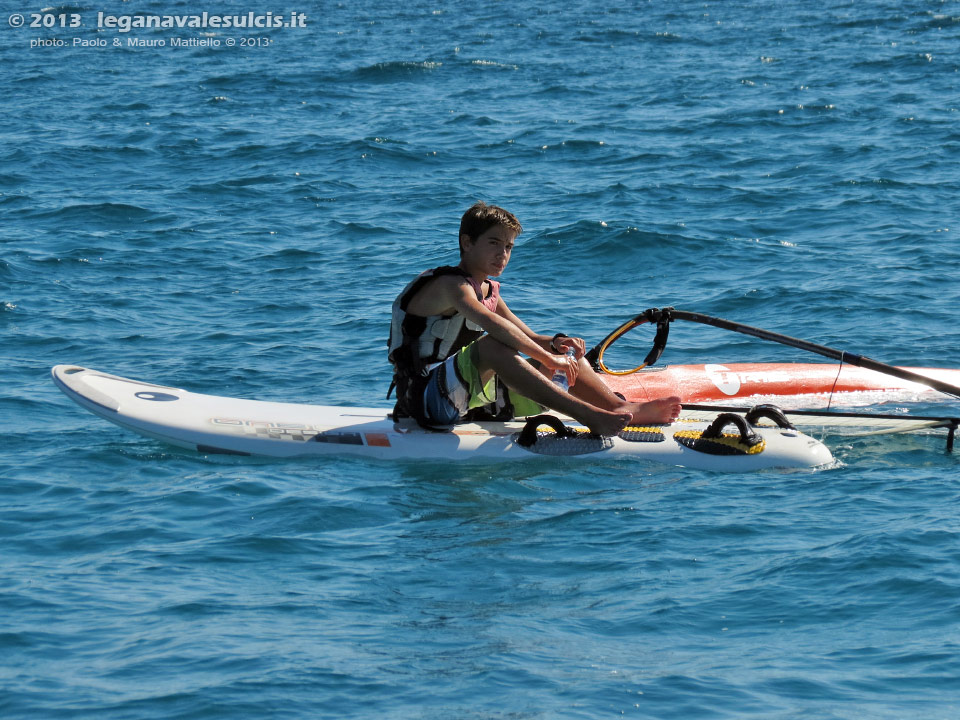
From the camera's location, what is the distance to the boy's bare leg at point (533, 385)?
602 cm

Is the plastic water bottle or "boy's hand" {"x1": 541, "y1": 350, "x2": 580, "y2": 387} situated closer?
"boy's hand" {"x1": 541, "y1": 350, "x2": 580, "y2": 387}

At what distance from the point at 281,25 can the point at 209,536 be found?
20799mm

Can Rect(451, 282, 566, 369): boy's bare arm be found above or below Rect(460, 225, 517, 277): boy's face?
below

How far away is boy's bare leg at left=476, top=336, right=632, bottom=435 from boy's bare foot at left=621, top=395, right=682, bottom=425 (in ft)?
0.71

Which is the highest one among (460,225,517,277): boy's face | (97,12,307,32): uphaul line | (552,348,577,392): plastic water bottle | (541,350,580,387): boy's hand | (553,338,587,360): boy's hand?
(97,12,307,32): uphaul line

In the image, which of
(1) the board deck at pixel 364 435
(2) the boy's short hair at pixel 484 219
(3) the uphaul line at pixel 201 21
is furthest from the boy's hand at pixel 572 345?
(3) the uphaul line at pixel 201 21

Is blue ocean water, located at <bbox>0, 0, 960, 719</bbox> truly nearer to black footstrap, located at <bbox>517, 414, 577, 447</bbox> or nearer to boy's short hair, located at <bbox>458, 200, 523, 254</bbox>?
Result: black footstrap, located at <bbox>517, 414, 577, 447</bbox>

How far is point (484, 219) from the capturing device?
6.00 m

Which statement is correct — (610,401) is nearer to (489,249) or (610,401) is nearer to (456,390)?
(456,390)

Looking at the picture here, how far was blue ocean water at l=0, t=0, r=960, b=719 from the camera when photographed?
4.21 m

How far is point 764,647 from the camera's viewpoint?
4.28 meters

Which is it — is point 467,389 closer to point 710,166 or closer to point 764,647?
point 764,647

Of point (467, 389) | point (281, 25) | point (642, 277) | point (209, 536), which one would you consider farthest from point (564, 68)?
point (209, 536)

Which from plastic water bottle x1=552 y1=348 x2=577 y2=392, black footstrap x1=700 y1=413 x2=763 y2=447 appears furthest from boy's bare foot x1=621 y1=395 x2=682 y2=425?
plastic water bottle x1=552 y1=348 x2=577 y2=392
